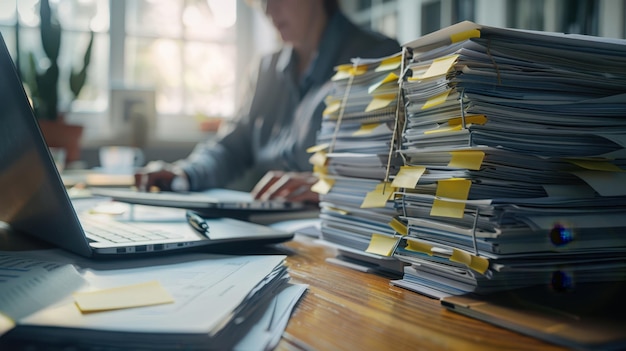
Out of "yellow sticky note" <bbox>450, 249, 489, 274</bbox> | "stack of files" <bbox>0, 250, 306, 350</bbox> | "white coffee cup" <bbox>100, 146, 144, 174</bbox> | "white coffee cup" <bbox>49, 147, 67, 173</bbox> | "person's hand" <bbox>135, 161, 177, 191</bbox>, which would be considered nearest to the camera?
"stack of files" <bbox>0, 250, 306, 350</bbox>

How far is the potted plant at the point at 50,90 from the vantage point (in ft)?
6.57

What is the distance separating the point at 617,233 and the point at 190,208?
0.67m

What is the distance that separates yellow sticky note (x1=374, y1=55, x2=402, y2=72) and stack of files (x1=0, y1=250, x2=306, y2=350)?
0.78 feet

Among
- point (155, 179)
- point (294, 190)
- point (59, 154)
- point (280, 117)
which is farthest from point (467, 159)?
point (59, 154)

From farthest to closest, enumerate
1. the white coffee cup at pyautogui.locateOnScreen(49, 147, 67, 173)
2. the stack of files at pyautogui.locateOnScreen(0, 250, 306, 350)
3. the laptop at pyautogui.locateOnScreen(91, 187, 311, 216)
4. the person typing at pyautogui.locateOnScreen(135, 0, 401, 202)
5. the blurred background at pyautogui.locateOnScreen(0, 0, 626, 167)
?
the blurred background at pyautogui.locateOnScreen(0, 0, 626, 167), the white coffee cup at pyautogui.locateOnScreen(49, 147, 67, 173), the person typing at pyautogui.locateOnScreen(135, 0, 401, 202), the laptop at pyautogui.locateOnScreen(91, 187, 311, 216), the stack of files at pyautogui.locateOnScreen(0, 250, 306, 350)

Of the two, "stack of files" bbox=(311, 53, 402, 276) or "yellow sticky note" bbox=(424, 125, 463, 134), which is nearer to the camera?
"yellow sticky note" bbox=(424, 125, 463, 134)

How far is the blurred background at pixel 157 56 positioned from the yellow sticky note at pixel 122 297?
1.96 m

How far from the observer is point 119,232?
26.7 inches

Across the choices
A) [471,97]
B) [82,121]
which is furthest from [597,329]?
[82,121]

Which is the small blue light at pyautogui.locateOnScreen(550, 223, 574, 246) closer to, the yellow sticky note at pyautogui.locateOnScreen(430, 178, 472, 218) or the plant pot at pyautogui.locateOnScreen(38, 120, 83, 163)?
the yellow sticky note at pyautogui.locateOnScreen(430, 178, 472, 218)

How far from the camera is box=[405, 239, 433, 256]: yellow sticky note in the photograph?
520mm

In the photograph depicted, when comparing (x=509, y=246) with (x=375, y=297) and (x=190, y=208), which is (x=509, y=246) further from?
(x=190, y=208)

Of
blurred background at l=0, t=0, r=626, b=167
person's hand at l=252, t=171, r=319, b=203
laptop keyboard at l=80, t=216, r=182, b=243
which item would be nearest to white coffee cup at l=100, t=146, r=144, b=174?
blurred background at l=0, t=0, r=626, b=167

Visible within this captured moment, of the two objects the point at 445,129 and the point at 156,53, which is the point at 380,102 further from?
the point at 156,53
